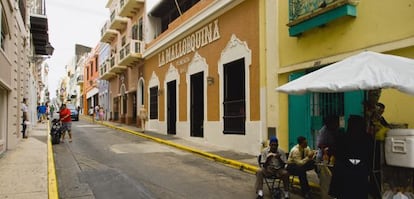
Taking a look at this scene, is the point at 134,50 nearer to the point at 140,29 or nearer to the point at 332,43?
the point at 140,29

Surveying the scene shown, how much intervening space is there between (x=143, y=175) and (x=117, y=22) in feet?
75.2

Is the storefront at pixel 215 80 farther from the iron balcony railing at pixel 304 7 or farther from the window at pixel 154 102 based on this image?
the iron balcony railing at pixel 304 7

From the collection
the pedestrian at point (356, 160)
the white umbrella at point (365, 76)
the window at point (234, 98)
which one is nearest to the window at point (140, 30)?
the window at point (234, 98)

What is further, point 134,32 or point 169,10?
point 134,32

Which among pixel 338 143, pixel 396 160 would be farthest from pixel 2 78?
pixel 396 160

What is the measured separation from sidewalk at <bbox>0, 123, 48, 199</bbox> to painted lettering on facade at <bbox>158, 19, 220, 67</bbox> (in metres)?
7.34

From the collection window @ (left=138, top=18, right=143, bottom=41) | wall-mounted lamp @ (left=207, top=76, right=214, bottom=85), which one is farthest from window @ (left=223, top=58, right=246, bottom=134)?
window @ (left=138, top=18, right=143, bottom=41)

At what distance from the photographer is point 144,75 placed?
2545 centimetres

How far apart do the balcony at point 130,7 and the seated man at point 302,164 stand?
1985 cm

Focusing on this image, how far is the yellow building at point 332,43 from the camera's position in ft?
26.2

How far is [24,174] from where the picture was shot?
8.84m

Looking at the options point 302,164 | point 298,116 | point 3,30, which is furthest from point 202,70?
point 302,164

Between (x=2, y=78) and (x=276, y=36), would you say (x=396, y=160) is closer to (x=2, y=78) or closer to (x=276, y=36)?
(x=276, y=36)

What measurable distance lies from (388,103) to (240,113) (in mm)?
6212
